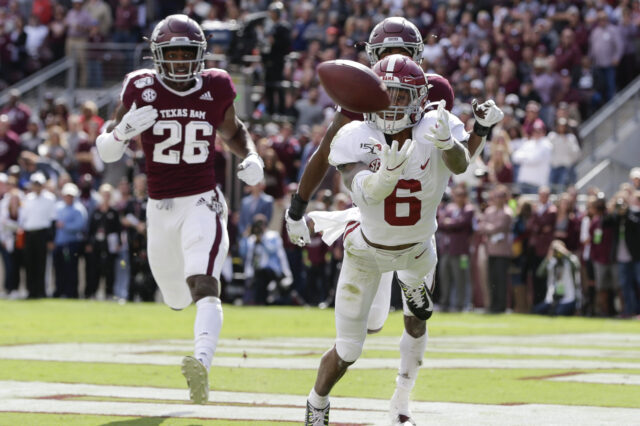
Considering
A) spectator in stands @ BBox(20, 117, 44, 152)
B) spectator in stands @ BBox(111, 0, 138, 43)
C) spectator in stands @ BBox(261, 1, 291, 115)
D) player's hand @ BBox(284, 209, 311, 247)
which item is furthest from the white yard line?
spectator in stands @ BBox(111, 0, 138, 43)

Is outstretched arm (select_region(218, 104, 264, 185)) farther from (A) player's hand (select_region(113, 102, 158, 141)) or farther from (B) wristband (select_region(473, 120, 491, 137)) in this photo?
(B) wristband (select_region(473, 120, 491, 137))

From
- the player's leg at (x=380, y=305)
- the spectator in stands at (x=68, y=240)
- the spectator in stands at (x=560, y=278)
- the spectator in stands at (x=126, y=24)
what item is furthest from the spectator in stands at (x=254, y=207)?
the player's leg at (x=380, y=305)

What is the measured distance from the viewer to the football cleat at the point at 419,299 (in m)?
5.68

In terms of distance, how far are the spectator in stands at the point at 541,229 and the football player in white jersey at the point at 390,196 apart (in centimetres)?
990

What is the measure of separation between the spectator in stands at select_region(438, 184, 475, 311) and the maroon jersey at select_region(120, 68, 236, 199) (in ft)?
29.4

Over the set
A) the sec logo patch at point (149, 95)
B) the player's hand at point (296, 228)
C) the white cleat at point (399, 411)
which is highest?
the sec logo patch at point (149, 95)

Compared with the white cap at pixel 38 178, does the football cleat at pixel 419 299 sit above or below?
above

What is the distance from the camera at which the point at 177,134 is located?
6934mm

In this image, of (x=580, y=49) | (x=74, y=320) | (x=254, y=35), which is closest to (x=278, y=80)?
(x=254, y=35)

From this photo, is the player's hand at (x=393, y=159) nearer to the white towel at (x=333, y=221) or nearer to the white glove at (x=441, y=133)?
the white glove at (x=441, y=133)

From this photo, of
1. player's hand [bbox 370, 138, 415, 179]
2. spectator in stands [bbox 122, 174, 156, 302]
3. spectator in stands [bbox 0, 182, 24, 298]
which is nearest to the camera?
player's hand [bbox 370, 138, 415, 179]

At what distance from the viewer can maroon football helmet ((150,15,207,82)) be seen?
22.5 feet

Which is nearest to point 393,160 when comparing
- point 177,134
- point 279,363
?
point 177,134

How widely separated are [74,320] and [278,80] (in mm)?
6560
